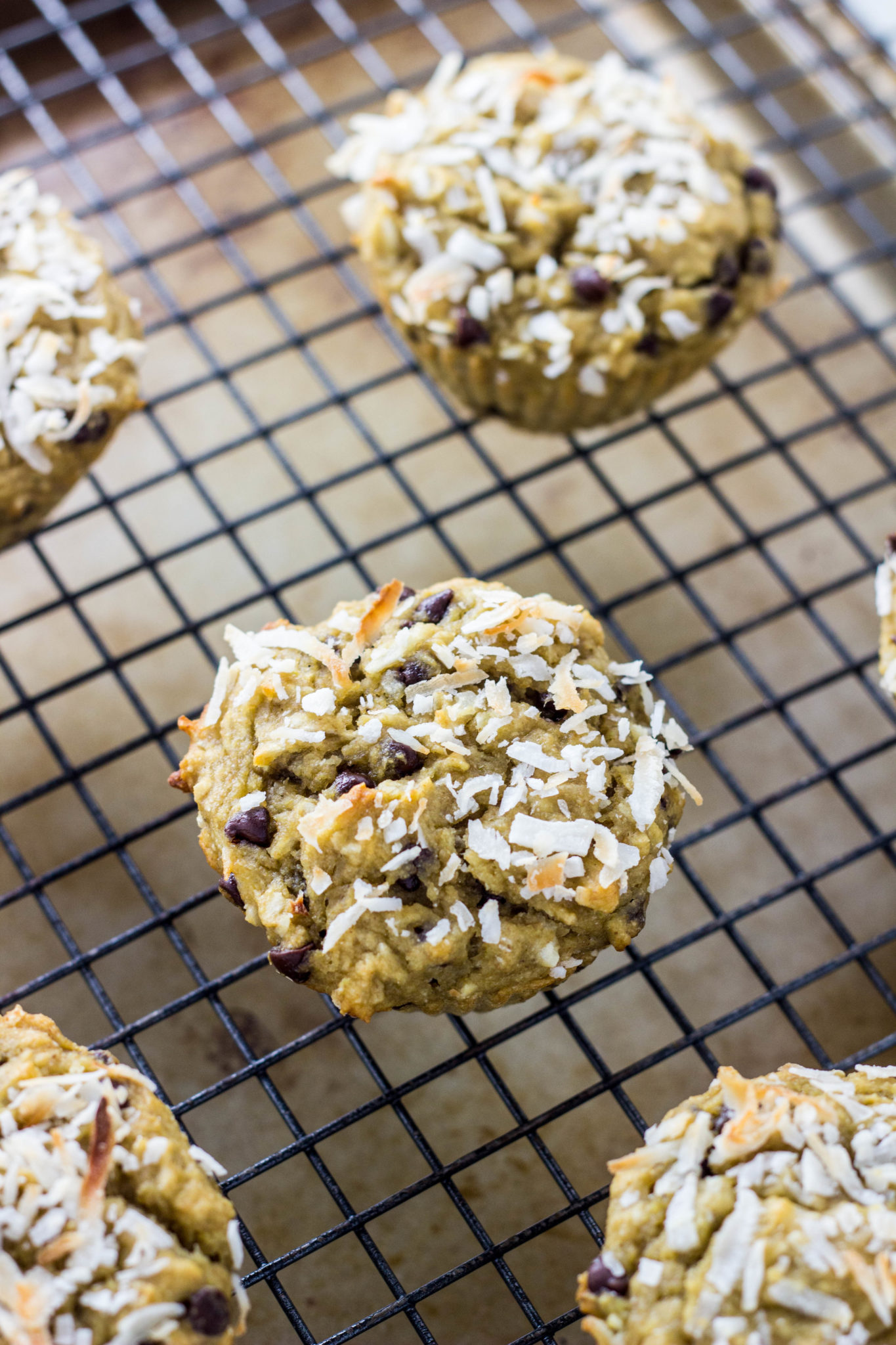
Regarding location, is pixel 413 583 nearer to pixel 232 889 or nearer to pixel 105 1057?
pixel 232 889

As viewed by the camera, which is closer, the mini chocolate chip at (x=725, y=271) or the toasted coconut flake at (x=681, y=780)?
the toasted coconut flake at (x=681, y=780)

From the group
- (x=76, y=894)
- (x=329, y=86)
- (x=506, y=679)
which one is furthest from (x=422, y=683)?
(x=329, y=86)

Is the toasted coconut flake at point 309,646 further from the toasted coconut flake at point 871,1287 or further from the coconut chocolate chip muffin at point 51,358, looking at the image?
the toasted coconut flake at point 871,1287

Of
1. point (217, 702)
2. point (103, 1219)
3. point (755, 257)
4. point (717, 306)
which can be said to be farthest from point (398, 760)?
point (755, 257)

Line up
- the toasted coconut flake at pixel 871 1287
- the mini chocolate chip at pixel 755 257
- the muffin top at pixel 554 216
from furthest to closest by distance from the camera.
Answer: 1. the mini chocolate chip at pixel 755 257
2. the muffin top at pixel 554 216
3. the toasted coconut flake at pixel 871 1287

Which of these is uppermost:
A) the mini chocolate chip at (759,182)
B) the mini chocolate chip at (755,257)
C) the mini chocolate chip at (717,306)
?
the mini chocolate chip at (759,182)

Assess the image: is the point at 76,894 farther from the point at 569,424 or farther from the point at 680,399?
the point at 680,399

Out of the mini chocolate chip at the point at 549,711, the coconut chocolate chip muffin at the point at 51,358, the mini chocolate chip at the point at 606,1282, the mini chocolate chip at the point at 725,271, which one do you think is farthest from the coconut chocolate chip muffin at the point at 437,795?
the mini chocolate chip at the point at 725,271
